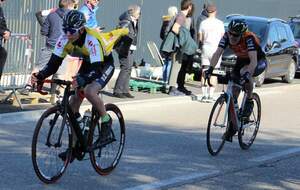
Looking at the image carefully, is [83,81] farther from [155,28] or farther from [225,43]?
[155,28]

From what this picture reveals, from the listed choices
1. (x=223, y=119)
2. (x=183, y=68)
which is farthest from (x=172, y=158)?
(x=183, y=68)

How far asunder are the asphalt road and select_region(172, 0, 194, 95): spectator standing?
2.09 m

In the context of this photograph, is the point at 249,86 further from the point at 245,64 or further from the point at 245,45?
the point at 245,45

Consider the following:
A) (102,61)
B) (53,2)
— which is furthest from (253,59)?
(53,2)

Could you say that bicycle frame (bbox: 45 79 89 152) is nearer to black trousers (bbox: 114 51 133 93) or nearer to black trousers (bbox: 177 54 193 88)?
black trousers (bbox: 114 51 133 93)

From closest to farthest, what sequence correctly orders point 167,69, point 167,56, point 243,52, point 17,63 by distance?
point 243,52
point 17,63
point 167,56
point 167,69

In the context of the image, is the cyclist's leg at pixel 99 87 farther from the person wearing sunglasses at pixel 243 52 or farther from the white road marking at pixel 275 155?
the white road marking at pixel 275 155

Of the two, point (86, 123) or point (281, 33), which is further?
point (281, 33)

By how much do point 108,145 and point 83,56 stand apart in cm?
110

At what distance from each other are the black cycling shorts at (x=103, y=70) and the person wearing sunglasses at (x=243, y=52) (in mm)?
1884

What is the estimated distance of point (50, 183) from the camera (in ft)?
22.8

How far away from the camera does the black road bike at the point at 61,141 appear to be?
6840 millimetres

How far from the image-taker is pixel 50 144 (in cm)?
691

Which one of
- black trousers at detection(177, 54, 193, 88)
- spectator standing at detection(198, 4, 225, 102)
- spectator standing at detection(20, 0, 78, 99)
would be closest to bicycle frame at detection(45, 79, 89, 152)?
spectator standing at detection(20, 0, 78, 99)
